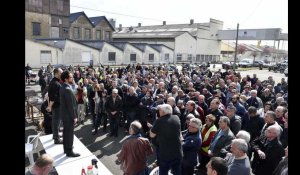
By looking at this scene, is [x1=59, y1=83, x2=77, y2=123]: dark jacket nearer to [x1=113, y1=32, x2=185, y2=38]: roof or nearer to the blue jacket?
the blue jacket

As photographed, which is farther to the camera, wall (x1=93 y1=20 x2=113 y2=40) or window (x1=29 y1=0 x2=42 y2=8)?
wall (x1=93 y1=20 x2=113 y2=40)

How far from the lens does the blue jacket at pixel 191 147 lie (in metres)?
5.05

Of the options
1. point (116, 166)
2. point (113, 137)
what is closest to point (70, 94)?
point (116, 166)

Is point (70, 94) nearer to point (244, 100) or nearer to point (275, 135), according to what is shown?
point (275, 135)

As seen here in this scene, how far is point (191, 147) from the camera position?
5059 millimetres

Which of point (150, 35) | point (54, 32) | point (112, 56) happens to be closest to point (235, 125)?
point (112, 56)

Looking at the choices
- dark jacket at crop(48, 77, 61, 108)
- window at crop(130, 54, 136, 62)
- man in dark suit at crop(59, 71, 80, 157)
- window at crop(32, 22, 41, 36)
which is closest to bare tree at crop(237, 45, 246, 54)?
window at crop(130, 54, 136, 62)

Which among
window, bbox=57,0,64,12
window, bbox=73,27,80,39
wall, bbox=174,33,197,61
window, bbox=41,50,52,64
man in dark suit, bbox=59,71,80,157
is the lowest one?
man in dark suit, bbox=59,71,80,157

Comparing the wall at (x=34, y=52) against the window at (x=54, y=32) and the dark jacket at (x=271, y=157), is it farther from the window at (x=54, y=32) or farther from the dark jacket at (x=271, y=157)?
the dark jacket at (x=271, y=157)

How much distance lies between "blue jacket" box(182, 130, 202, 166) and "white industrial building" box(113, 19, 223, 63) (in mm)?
42082

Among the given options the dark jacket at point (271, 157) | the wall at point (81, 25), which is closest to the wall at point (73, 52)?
the wall at point (81, 25)

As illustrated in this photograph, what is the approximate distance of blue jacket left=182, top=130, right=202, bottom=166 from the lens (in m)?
5.05

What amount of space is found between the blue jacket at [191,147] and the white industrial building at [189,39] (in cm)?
4208

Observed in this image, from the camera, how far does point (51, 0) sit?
41969 millimetres
